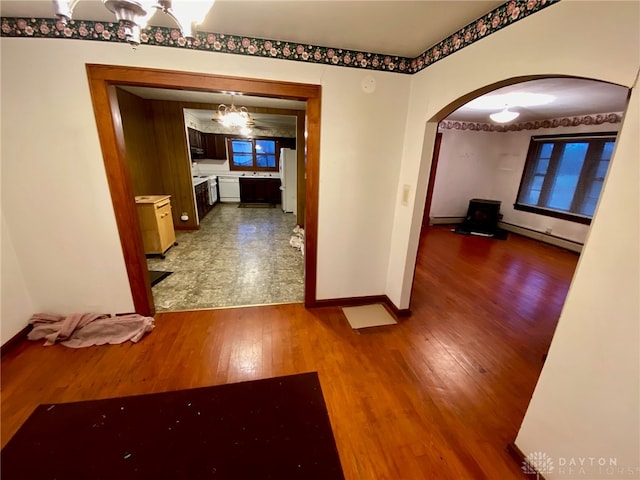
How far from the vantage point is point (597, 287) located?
104cm

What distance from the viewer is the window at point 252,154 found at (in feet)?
25.6

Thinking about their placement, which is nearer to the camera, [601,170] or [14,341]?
[14,341]

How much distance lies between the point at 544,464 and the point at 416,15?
8.41 feet

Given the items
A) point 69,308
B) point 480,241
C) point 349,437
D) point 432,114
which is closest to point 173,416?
point 349,437

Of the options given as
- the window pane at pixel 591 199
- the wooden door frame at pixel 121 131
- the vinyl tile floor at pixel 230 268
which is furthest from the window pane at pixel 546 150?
the wooden door frame at pixel 121 131

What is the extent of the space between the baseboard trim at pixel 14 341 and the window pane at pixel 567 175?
25.9 feet

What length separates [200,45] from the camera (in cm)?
187

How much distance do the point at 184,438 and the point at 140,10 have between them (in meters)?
2.02

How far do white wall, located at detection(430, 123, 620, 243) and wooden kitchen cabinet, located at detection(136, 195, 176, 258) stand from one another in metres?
5.72

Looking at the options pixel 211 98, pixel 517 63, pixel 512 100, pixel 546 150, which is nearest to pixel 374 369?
pixel 517 63

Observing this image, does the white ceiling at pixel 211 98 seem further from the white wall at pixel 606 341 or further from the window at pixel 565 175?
the window at pixel 565 175

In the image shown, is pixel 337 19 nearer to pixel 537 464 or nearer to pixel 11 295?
pixel 537 464

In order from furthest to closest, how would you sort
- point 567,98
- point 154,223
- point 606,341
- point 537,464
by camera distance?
point 154,223 < point 567,98 < point 537,464 < point 606,341

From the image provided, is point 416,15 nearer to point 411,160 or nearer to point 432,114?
point 432,114
